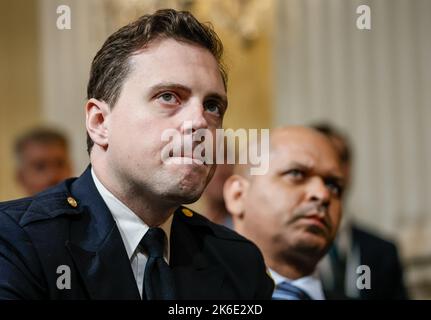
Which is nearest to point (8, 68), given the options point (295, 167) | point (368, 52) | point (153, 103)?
point (368, 52)

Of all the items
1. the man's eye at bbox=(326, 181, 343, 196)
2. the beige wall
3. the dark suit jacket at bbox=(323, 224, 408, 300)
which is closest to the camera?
the man's eye at bbox=(326, 181, 343, 196)

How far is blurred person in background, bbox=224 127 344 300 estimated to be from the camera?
1.83m

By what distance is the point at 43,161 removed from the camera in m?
2.76

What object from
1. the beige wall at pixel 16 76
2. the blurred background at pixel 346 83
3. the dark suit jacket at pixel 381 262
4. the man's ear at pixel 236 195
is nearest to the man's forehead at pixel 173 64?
the man's ear at pixel 236 195

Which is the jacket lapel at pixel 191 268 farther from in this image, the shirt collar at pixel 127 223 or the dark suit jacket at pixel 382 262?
the dark suit jacket at pixel 382 262

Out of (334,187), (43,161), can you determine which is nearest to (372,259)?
(43,161)

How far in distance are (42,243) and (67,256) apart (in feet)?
0.15

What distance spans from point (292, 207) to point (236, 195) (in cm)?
12

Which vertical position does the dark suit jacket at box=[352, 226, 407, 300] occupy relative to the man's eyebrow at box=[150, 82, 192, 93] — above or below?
below

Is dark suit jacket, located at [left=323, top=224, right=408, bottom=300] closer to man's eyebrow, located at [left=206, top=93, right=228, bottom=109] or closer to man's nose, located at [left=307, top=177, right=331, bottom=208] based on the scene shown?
man's nose, located at [left=307, top=177, right=331, bottom=208]

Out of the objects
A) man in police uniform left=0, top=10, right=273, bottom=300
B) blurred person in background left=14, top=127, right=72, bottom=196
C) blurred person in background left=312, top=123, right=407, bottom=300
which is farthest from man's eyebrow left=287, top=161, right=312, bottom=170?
blurred person in background left=312, top=123, right=407, bottom=300

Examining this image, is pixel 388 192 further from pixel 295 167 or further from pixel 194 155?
pixel 194 155

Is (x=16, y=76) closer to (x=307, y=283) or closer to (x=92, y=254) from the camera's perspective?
(x=307, y=283)

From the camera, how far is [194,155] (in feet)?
4.89
